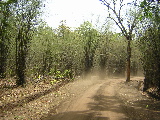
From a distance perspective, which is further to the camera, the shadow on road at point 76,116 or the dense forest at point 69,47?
the dense forest at point 69,47

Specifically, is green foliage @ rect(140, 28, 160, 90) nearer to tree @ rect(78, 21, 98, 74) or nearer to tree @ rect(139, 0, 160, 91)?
tree @ rect(139, 0, 160, 91)

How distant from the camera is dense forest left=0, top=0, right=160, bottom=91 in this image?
16.5 m

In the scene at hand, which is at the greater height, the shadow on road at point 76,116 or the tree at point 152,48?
the tree at point 152,48

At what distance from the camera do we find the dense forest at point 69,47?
16500mm

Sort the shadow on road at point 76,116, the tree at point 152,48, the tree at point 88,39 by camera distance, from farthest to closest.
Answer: the tree at point 88,39, the tree at point 152,48, the shadow on road at point 76,116

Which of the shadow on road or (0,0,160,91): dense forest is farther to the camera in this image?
(0,0,160,91): dense forest

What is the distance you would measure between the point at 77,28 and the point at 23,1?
1958 centimetres

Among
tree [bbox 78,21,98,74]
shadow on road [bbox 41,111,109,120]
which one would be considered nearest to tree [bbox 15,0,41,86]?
shadow on road [bbox 41,111,109,120]

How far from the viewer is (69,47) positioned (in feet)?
109

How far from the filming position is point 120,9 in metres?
27.0

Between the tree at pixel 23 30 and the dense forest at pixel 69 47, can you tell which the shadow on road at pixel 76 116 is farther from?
the tree at pixel 23 30

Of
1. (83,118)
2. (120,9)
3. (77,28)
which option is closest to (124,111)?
(83,118)

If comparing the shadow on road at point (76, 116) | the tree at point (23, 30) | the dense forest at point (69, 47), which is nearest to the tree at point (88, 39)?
the dense forest at point (69, 47)

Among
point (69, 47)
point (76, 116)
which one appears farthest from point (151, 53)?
point (69, 47)
